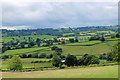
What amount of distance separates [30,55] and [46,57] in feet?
38.1

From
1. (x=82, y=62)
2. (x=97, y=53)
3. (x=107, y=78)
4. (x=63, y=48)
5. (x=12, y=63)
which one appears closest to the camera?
(x=107, y=78)

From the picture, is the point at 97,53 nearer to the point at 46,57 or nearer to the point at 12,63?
the point at 46,57

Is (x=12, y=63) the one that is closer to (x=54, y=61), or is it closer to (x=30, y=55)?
(x=54, y=61)

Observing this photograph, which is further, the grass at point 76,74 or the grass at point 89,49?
the grass at point 89,49

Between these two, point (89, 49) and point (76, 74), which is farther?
point (89, 49)

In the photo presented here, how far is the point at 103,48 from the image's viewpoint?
4875 inches

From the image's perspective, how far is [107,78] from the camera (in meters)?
33.8

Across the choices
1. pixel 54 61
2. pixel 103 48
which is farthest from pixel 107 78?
pixel 103 48

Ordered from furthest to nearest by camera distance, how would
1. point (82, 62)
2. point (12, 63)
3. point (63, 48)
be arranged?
point (63, 48), point (82, 62), point (12, 63)

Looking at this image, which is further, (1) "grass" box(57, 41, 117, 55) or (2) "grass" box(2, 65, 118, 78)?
(1) "grass" box(57, 41, 117, 55)

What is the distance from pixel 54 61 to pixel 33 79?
3172 cm

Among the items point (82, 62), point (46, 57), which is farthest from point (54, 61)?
point (46, 57)

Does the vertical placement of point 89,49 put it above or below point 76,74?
above

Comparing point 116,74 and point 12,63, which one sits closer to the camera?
point 116,74
